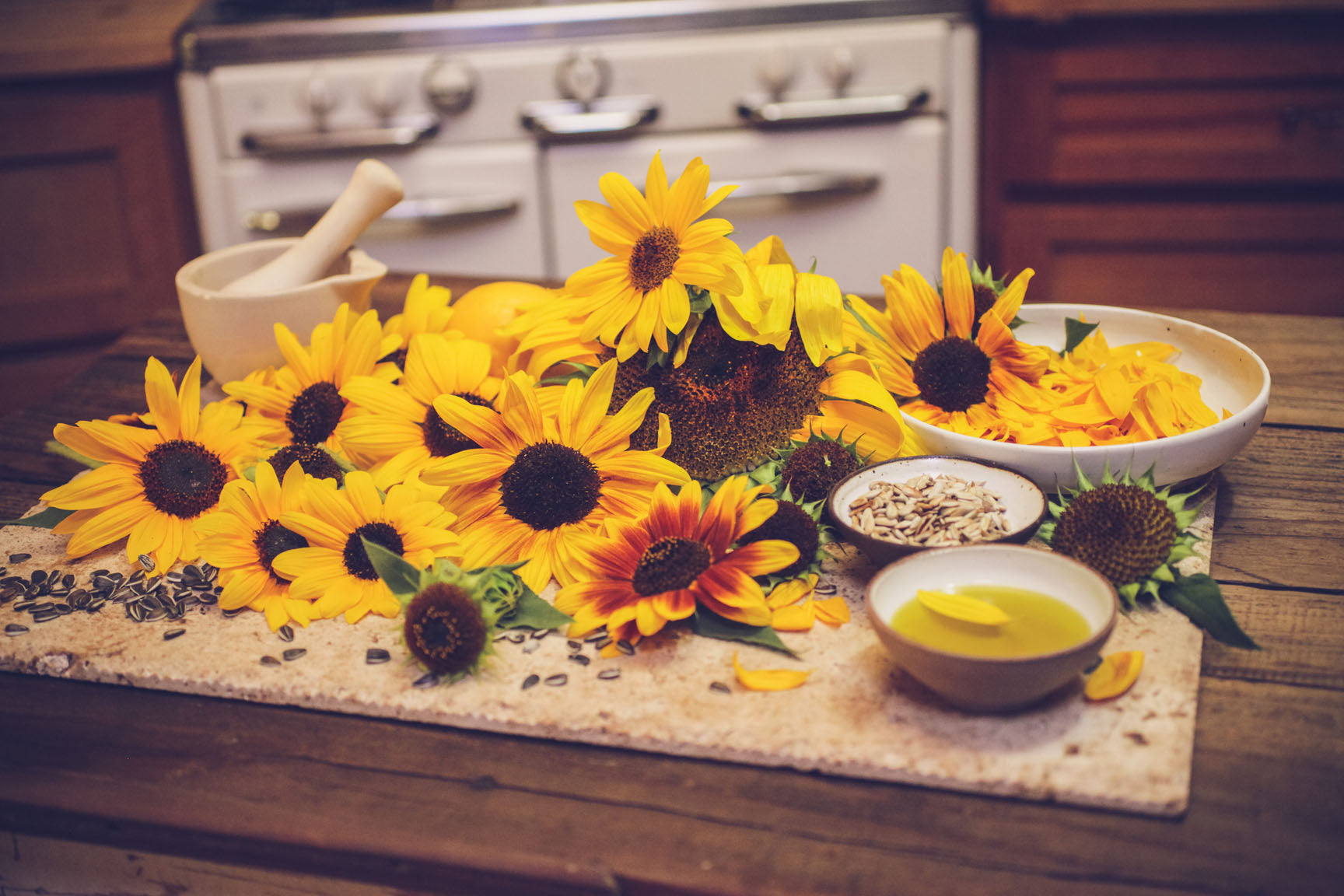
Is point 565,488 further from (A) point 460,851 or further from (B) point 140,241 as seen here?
(B) point 140,241

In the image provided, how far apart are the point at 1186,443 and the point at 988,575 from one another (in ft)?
0.74

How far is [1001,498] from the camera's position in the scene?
31.9 inches

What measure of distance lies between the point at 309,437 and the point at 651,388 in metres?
0.34

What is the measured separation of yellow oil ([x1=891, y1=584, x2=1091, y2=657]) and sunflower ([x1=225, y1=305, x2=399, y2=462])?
1.79ft

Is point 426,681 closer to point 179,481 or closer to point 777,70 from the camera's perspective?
point 179,481

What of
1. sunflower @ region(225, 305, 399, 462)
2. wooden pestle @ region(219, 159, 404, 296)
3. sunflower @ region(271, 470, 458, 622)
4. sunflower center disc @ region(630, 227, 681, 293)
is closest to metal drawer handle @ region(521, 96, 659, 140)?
wooden pestle @ region(219, 159, 404, 296)

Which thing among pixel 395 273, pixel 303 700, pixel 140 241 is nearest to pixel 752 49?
pixel 395 273

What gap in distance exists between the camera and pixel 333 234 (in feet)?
3.73

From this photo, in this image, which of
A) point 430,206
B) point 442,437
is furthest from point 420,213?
point 442,437

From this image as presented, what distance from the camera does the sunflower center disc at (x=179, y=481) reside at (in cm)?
91

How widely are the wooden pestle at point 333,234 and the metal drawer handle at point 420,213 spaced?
3.07 feet

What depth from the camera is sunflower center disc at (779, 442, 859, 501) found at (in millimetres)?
853

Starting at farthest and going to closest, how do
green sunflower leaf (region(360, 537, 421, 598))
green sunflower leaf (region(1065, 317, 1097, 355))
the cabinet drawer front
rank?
the cabinet drawer front, green sunflower leaf (region(1065, 317, 1097, 355)), green sunflower leaf (region(360, 537, 421, 598))

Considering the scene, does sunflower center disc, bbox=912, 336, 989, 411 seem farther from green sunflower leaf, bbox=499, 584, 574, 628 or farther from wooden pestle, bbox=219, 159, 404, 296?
wooden pestle, bbox=219, 159, 404, 296
